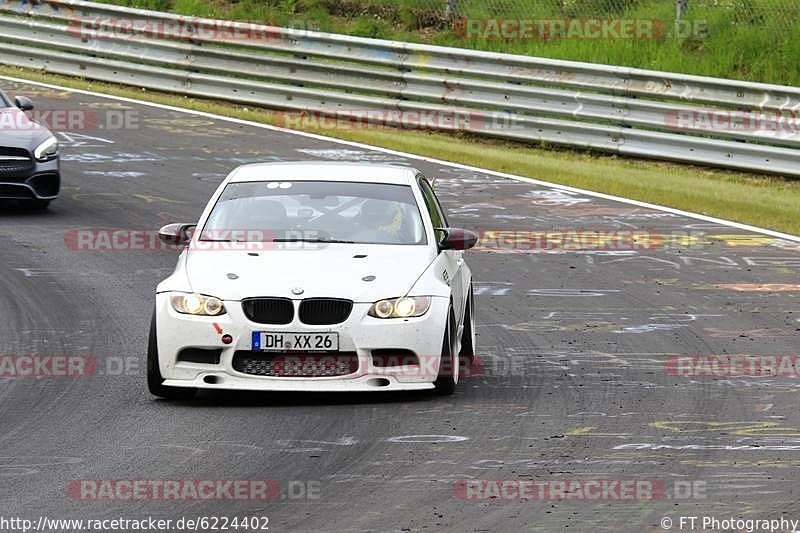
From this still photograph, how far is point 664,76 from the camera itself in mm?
21906

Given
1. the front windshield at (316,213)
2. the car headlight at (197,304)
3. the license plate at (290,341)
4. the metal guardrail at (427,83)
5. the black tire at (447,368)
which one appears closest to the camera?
the license plate at (290,341)

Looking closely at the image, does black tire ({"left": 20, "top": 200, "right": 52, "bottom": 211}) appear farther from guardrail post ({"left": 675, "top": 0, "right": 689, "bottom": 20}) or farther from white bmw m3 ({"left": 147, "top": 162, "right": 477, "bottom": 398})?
guardrail post ({"left": 675, "top": 0, "right": 689, "bottom": 20})

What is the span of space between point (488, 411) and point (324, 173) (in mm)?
2525

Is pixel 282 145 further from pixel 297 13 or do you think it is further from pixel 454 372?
pixel 454 372

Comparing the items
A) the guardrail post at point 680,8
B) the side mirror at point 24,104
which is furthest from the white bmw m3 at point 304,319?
the guardrail post at point 680,8

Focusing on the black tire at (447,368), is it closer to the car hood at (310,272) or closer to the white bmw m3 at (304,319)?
the white bmw m3 at (304,319)

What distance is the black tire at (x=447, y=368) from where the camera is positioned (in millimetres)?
10258

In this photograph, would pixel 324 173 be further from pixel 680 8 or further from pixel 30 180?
pixel 680 8

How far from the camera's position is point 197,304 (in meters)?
10.2

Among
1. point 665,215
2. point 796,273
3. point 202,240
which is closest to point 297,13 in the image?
point 665,215

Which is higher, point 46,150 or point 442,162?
point 46,150

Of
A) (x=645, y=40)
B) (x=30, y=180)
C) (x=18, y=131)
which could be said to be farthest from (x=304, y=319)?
(x=645, y=40)

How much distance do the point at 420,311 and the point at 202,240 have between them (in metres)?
1.73

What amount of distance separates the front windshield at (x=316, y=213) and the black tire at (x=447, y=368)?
38.5 inches
